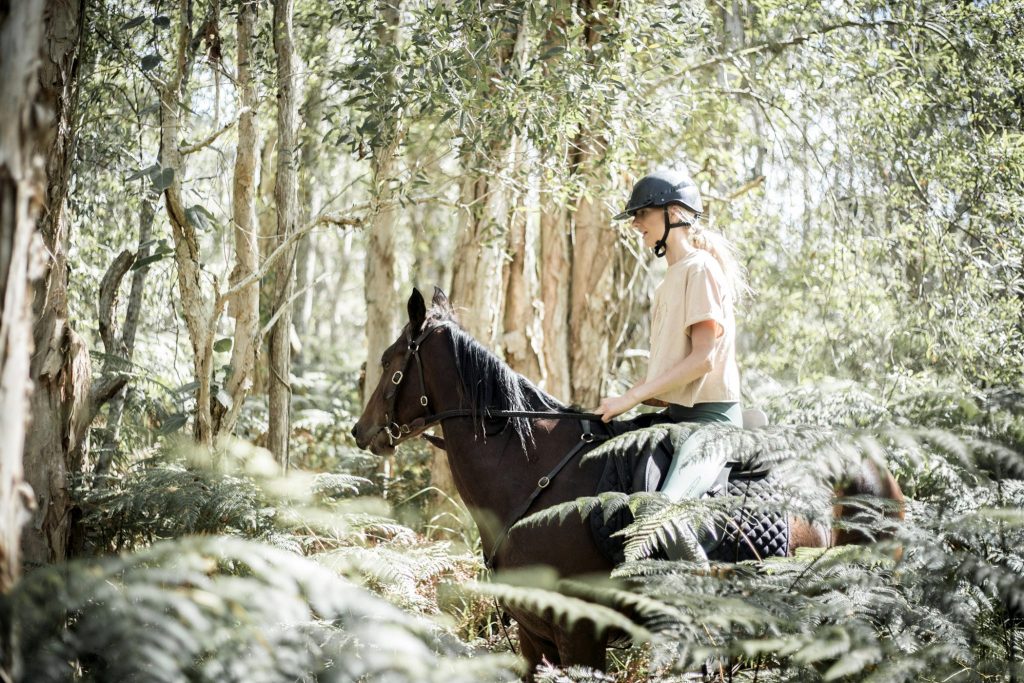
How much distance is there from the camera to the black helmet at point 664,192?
4008mm

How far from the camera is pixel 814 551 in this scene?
300 centimetres

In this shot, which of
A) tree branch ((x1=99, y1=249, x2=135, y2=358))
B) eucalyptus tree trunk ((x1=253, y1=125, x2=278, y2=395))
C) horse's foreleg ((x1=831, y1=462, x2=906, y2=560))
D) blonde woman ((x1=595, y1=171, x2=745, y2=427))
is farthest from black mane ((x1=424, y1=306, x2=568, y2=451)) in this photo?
eucalyptus tree trunk ((x1=253, y1=125, x2=278, y2=395))

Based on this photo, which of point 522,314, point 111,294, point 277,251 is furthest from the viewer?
point 522,314

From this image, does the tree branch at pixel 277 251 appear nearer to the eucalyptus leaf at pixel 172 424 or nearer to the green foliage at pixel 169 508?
the green foliage at pixel 169 508

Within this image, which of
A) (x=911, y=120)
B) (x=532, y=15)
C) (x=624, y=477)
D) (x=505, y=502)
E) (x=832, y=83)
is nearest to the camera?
(x=624, y=477)

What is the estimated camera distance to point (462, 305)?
7137 millimetres

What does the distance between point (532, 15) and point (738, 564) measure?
4101 mm

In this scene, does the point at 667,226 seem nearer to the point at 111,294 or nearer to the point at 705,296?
the point at 705,296

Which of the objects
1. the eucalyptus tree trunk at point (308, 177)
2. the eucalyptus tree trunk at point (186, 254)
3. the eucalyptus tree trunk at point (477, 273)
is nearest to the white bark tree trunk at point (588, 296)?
the eucalyptus tree trunk at point (477, 273)

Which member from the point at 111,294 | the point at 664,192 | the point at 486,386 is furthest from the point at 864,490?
the point at 111,294

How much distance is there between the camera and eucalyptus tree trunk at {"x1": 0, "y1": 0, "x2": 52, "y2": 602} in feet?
6.04

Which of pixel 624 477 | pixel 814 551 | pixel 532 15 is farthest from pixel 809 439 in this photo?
pixel 532 15

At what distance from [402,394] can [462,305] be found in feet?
9.94

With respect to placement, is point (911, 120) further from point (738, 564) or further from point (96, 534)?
point (96, 534)
